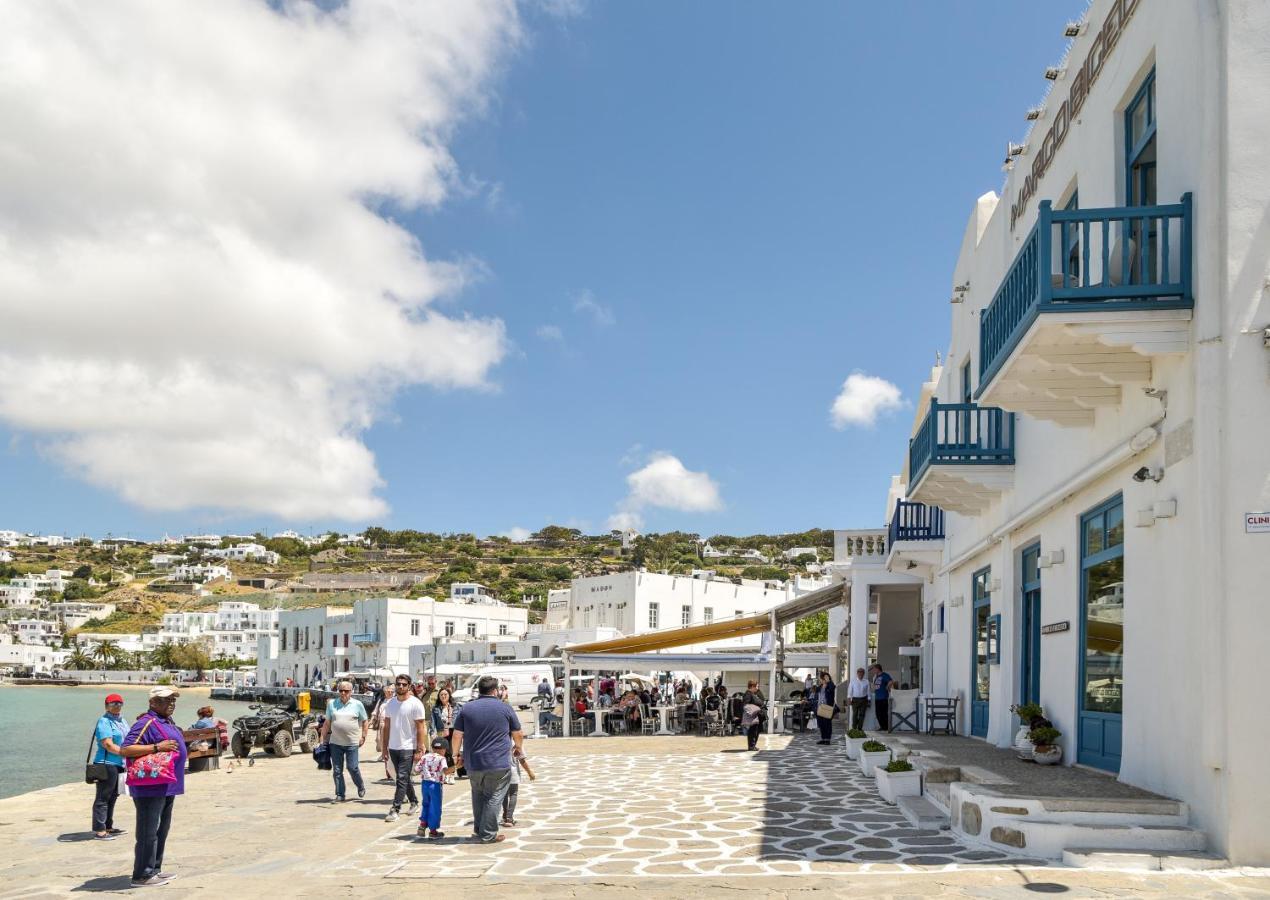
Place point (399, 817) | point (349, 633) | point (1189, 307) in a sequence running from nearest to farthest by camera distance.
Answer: point (1189, 307) < point (399, 817) < point (349, 633)

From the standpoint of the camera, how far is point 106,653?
14938 cm

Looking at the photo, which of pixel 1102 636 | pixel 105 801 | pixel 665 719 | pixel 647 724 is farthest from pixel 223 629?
pixel 1102 636

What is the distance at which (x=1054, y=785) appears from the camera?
10.1m

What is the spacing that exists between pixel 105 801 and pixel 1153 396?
11203 mm

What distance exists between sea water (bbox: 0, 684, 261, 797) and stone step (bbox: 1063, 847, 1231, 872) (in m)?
8.24

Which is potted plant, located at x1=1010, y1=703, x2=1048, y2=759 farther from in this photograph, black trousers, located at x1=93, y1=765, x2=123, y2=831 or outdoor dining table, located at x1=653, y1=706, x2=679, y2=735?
outdoor dining table, located at x1=653, y1=706, x2=679, y2=735

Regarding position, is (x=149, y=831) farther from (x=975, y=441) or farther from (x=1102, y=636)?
(x=975, y=441)

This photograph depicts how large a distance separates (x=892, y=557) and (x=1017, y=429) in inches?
357

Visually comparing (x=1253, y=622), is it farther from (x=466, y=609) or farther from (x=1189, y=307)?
(x=466, y=609)

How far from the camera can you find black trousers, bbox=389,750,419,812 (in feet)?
41.4

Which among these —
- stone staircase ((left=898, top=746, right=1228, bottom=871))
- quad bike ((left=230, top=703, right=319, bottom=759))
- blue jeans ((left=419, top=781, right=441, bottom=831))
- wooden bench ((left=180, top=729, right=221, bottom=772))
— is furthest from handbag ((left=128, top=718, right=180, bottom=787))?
quad bike ((left=230, top=703, right=319, bottom=759))

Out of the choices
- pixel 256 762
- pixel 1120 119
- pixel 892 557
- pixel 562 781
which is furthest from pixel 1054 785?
pixel 256 762

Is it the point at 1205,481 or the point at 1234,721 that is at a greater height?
the point at 1205,481

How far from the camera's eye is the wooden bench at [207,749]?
2092 cm
